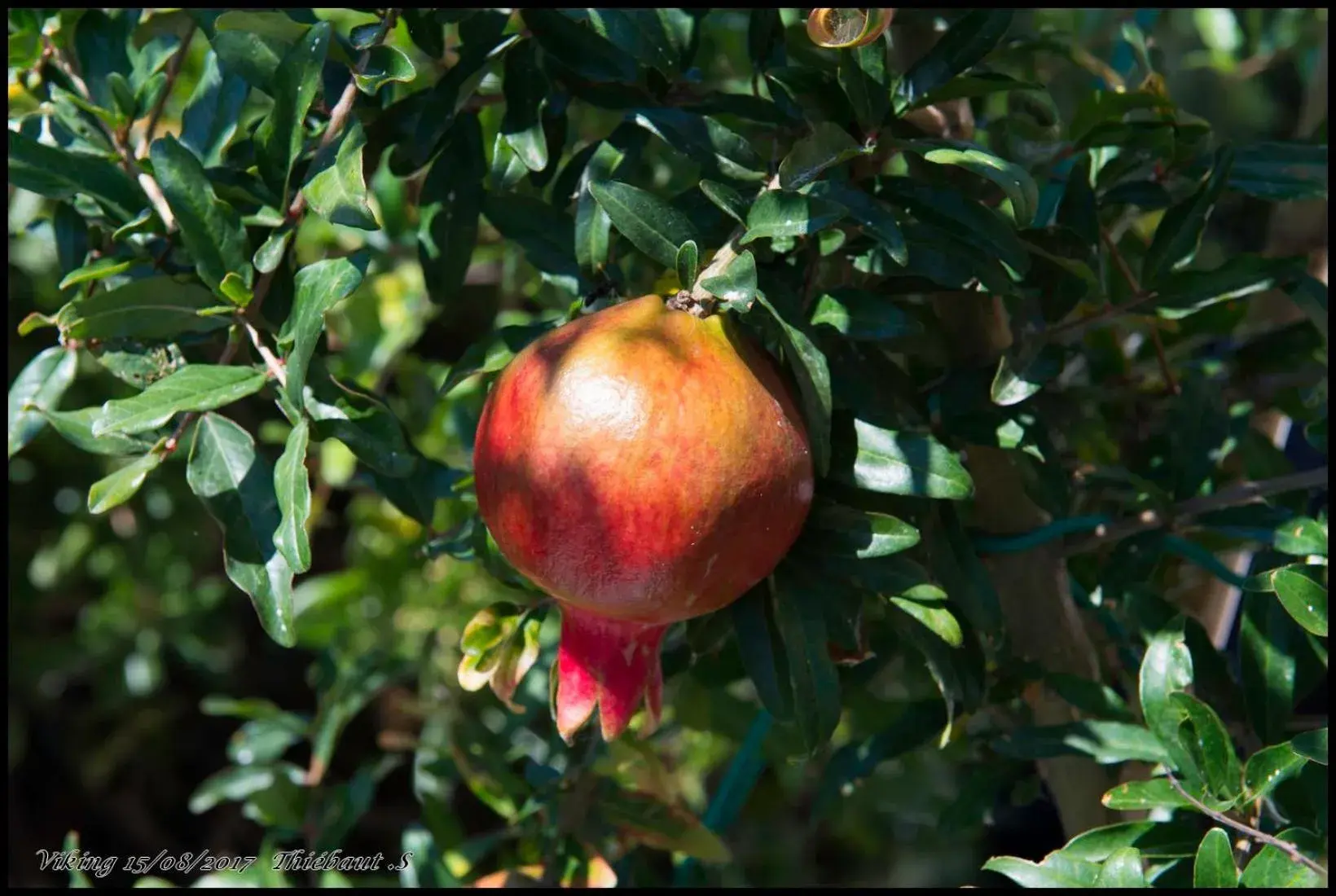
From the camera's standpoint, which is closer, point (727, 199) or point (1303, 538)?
point (727, 199)

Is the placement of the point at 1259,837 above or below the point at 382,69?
below

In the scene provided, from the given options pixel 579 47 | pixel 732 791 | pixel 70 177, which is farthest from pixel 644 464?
pixel 732 791

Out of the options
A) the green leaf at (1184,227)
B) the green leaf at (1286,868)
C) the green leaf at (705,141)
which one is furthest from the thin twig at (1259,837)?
the green leaf at (705,141)

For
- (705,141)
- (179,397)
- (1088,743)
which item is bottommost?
(1088,743)

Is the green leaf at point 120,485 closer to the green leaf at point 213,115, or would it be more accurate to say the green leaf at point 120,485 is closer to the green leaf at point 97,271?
the green leaf at point 97,271

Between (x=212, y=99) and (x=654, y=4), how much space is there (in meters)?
0.30

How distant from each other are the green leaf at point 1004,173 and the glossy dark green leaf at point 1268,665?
0.33m

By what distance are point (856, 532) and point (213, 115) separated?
19.2 inches

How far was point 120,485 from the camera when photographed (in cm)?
69

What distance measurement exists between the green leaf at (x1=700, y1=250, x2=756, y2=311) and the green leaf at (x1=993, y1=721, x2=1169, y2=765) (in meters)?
0.37

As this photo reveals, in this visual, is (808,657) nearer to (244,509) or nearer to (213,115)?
(244,509)

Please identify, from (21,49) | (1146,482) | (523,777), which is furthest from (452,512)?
(1146,482)

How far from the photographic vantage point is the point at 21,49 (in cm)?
85

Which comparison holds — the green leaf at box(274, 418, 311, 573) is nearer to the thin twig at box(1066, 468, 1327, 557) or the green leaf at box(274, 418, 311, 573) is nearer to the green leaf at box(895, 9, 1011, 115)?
the green leaf at box(895, 9, 1011, 115)
